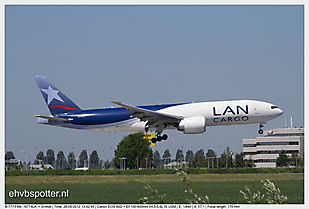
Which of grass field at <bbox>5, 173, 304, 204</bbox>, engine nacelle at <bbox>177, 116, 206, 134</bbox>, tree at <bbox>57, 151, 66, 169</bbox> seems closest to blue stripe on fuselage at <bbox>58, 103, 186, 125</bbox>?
engine nacelle at <bbox>177, 116, 206, 134</bbox>

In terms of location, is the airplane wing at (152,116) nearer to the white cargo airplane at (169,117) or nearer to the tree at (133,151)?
the white cargo airplane at (169,117)

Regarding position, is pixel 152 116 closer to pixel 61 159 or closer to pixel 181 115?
pixel 181 115

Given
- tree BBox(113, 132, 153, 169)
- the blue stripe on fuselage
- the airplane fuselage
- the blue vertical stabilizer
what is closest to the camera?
the airplane fuselage

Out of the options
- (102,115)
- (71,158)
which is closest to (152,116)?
(102,115)

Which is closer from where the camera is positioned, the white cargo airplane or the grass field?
the white cargo airplane

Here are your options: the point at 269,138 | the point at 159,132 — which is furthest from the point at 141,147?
the point at 269,138

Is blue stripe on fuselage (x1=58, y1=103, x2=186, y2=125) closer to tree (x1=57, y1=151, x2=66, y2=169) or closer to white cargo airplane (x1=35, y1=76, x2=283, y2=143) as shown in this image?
white cargo airplane (x1=35, y1=76, x2=283, y2=143)

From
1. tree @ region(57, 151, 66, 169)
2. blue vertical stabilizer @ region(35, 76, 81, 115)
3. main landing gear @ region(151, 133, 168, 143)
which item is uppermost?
blue vertical stabilizer @ region(35, 76, 81, 115)

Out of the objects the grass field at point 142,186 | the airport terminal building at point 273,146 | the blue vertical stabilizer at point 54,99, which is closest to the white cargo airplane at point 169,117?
the blue vertical stabilizer at point 54,99
